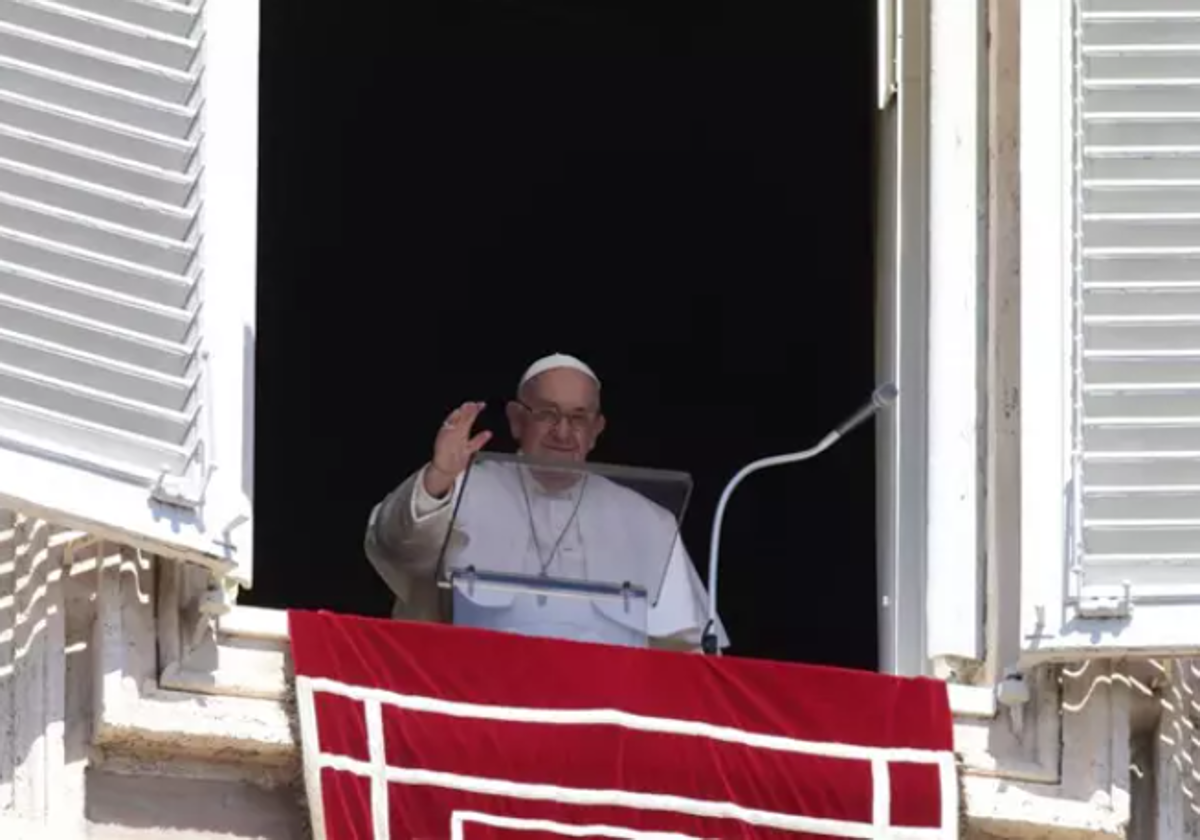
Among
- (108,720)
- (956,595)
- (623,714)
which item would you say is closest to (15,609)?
(108,720)

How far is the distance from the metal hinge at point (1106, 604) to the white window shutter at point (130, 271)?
1.17m

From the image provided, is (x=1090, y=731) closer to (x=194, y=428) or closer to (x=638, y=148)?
(x=194, y=428)

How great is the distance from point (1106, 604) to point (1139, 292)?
1.56ft

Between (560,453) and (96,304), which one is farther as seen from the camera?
(560,453)

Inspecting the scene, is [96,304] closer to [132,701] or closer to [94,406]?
[94,406]

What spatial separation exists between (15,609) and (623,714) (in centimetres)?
86

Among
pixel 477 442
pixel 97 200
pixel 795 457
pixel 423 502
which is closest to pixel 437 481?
pixel 423 502

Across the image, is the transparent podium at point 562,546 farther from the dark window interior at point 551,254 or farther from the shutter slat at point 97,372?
the dark window interior at point 551,254

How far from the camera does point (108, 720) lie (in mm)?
7188

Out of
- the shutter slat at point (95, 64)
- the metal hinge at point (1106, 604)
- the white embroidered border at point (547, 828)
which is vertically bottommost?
the white embroidered border at point (547, 828)

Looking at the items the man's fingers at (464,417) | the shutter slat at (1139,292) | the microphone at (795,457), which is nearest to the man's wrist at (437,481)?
the man's fingers at (464,417)

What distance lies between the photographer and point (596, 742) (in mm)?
7352

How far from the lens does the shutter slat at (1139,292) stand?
24.3 ft

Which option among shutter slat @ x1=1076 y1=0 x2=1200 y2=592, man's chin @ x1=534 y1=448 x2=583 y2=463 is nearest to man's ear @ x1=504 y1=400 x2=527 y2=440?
man's chin @ x1=534 y1=448 x2=583 y2=463
